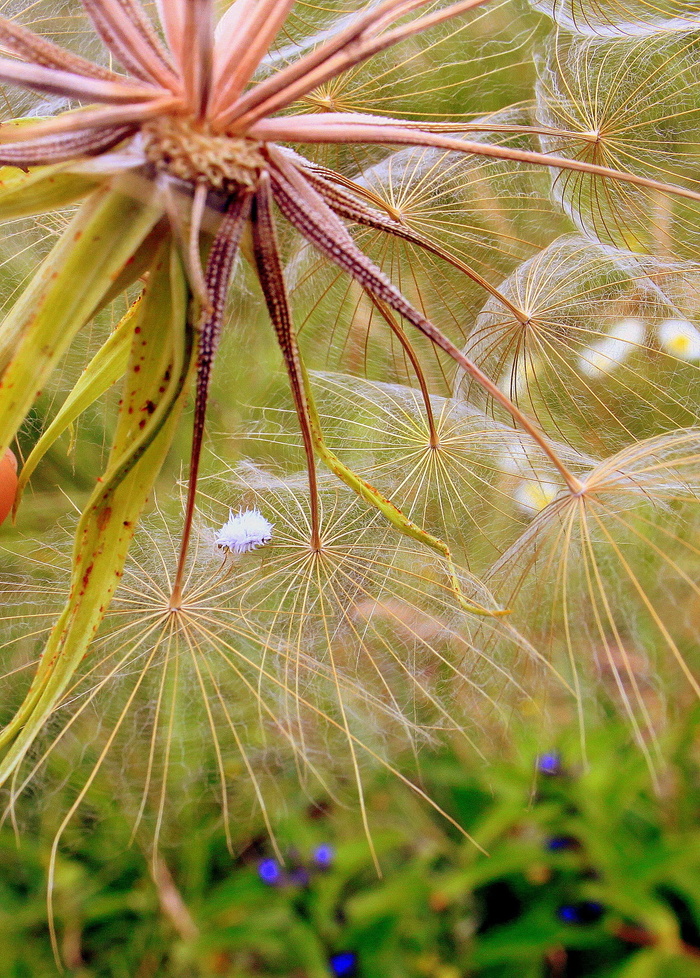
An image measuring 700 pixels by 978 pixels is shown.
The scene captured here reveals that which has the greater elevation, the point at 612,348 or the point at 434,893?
the point at 612,348

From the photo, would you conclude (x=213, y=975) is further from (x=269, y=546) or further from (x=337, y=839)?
(x=269, y=546)

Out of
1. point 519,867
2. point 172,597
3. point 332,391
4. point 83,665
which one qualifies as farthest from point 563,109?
point 519,867

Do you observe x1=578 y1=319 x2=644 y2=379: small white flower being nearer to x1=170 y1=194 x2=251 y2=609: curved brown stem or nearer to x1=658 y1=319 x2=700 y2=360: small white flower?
x1=658 y1=319 x2=700 y2=360: small white flower

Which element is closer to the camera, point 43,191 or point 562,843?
point 43,191

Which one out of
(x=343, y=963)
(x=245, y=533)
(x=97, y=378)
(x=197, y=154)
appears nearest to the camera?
(x=197, y=154)

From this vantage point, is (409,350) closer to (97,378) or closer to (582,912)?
(97,378)

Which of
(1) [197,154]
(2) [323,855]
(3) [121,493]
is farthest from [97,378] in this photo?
(2) [323,855]
